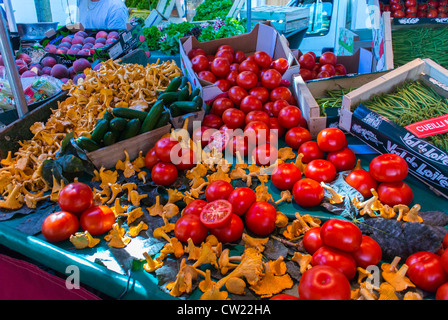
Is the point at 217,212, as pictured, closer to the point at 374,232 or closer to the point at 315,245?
the point at 315,245

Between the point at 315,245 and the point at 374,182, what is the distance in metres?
0.69

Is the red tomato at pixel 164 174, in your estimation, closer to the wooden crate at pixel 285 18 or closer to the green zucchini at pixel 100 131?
the green zucchini at pixel 100 131

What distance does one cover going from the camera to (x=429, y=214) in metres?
1.71

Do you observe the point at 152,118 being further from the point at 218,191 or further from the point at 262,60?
the point at 262,60

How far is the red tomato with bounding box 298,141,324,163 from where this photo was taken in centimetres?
226

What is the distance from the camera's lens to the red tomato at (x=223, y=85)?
307 cm

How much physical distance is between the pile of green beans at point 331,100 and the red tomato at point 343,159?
0.62 metres

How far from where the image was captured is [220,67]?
10.3ft

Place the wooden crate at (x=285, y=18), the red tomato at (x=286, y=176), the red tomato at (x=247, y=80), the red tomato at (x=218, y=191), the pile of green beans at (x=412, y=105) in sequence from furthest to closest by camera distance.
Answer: the wooden crate at (x=285, y=18) → the red tomato at (x=247, y=80) → the pile of green beans at (x=412, y=105) → the red tomato at (x=286, y=176) → the red tomato at (x=218, y=191)

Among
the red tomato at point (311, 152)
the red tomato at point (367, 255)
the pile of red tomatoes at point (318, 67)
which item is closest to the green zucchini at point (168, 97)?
the red tomato at point (311, 152)

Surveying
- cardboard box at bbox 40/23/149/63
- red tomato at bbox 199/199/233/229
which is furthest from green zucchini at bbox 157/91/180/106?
cardboard box at bbox 40/23/149/63

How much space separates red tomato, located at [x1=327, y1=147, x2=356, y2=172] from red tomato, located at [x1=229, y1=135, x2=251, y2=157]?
24.8 inches

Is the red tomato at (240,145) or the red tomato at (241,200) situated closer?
the red tomato at (241,200)

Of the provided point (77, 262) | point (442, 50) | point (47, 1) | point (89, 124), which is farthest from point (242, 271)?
point (47, 1)
